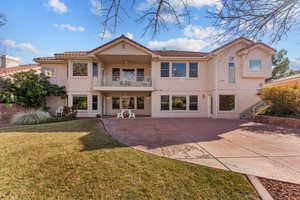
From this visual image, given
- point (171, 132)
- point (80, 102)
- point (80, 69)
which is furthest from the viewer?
point (80, 102)

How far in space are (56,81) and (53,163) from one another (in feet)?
43.1

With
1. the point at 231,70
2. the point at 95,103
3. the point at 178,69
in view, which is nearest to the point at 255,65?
the point at 231,70

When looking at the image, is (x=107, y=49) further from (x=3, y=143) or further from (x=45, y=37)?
(x=3, y=143)

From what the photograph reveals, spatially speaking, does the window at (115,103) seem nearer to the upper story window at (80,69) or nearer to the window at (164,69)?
the upper story window at (80,69)

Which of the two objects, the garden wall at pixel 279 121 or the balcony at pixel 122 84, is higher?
the balcony at pixel 122 84

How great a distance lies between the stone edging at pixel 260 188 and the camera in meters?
2.69

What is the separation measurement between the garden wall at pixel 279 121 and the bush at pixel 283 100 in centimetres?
62

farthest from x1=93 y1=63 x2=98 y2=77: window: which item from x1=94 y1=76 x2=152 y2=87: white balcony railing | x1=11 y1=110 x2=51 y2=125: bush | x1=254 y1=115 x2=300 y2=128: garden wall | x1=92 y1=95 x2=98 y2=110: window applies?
x1=254 y1=115 x2=300 y2=128: garden wall

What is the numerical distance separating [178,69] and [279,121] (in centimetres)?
890

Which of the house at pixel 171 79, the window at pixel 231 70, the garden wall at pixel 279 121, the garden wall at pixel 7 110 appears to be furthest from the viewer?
the window at pixel 231 70

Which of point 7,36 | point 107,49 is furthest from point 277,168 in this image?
point 107,49

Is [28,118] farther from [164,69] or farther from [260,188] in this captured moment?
[260,188]

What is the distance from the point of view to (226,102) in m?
13.4

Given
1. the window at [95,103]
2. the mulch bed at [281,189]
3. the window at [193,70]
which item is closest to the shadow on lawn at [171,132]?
the mulch bed at [281,189]
